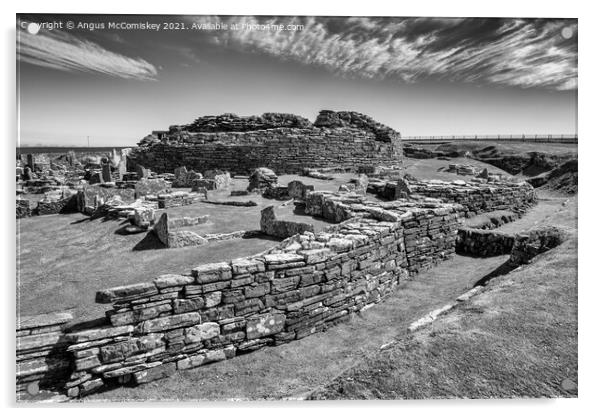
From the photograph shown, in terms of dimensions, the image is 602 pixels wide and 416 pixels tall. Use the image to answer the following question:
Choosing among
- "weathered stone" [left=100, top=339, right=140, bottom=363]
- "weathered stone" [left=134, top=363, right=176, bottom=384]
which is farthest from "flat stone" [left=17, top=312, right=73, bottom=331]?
"weathered stone" [left=134, top=363, right=176, bottom=384]

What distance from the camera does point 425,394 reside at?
4.45 metres

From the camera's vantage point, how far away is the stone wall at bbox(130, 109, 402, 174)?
2444 cm

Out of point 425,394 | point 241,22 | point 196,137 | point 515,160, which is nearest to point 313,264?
point 425,394

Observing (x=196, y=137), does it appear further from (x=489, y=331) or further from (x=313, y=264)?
(x=489, y=331)

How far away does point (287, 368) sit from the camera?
Answer: 16.2 feet

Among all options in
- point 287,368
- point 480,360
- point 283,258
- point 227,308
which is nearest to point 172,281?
point 227,308

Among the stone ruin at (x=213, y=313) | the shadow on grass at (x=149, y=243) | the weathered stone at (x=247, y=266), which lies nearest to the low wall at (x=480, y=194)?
the stone ruin at (x=213, y=313)

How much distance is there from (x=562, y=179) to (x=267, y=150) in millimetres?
16388

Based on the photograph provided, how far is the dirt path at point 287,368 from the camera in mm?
4660

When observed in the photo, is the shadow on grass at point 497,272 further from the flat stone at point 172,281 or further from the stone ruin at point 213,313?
the flat stone at point 172,281

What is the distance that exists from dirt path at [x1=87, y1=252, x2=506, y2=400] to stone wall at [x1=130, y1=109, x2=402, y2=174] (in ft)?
61.8

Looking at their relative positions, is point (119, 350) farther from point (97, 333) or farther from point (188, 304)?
point (188, 304)

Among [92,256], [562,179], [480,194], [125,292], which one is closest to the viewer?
→ [125,292]

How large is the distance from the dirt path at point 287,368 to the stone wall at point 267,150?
742 inches
